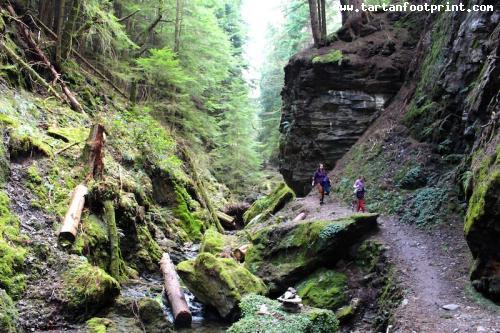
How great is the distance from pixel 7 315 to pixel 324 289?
695 cm

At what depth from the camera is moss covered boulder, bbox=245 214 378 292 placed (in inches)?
425

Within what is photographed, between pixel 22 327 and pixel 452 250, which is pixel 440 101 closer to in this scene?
pixel 452 250

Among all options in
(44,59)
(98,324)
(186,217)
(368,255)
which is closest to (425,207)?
(368,255)

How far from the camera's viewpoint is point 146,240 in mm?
12445

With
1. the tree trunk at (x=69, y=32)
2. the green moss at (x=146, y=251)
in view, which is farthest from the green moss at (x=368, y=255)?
the tree trunk at (x=69, y=32)

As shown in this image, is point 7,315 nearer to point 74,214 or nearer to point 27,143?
point 74,214

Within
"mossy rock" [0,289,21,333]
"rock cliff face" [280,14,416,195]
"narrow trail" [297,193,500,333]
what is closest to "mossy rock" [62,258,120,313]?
"mossy rock" [0,289,21,333]

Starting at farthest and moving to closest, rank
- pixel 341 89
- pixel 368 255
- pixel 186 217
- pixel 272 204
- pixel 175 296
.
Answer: pixel 272 204, pixel 341 89, pixel 186 217, pixel 368 255, pixel 175 296

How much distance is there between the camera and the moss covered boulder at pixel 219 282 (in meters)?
9.88

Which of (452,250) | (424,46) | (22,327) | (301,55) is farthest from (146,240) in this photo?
(424,46)

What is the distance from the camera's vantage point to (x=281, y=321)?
8.08m

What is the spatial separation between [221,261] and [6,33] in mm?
10870

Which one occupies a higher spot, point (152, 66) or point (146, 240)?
point (152, 66)

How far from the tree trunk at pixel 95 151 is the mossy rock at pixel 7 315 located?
5315 mm
